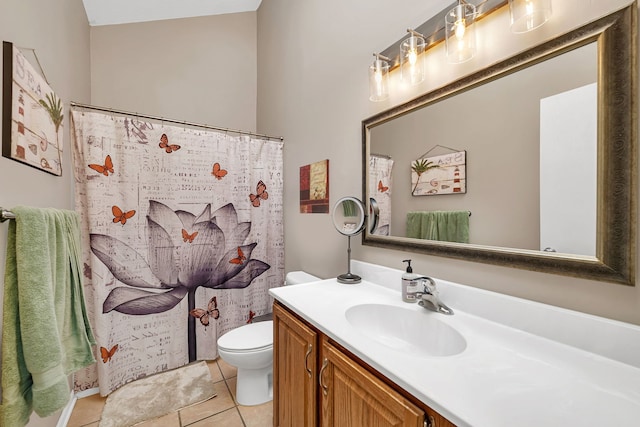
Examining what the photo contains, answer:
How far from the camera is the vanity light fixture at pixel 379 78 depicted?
1373 mm

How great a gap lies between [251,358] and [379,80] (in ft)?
5.60

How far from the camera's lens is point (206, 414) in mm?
1614

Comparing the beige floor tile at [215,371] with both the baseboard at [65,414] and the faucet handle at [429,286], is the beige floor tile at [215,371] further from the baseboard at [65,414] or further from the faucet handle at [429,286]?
the faucet handle at [429,286]

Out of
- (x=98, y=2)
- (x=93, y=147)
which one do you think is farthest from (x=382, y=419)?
(x=98, y=2)

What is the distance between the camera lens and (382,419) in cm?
73

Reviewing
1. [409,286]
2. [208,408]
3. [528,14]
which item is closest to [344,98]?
[528,14]

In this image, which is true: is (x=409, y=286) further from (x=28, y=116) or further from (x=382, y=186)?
(x=28, y=116)

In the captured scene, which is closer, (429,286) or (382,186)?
(429,286)

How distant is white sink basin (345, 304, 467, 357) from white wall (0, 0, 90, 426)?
1.38 meters

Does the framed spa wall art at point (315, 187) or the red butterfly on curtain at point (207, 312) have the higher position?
the framed spa wall art at point (315, 187)

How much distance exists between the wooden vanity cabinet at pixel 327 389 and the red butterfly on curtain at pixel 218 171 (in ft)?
4.20

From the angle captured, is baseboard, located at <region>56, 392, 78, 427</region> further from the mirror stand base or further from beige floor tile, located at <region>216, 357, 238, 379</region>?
the mirror stand base

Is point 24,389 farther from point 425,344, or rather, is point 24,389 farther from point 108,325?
point 425,344

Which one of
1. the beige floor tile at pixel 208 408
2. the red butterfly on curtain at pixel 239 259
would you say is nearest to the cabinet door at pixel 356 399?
the beige floor tile at pixel 208 408
